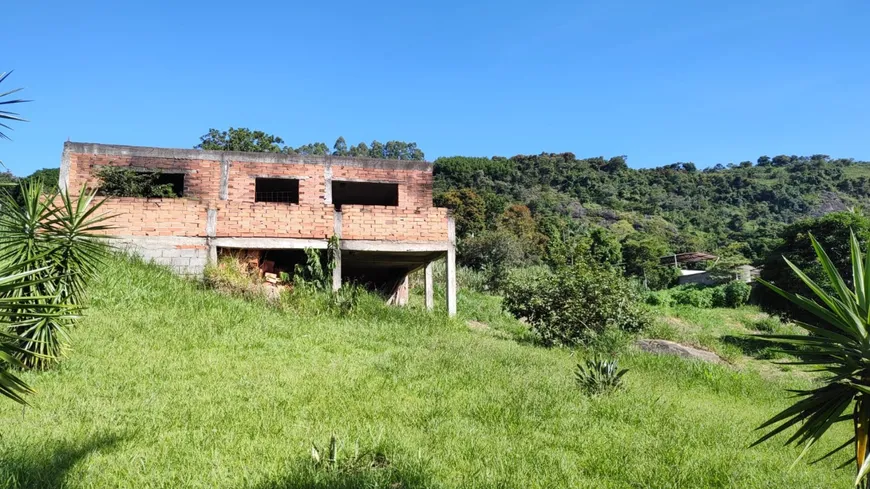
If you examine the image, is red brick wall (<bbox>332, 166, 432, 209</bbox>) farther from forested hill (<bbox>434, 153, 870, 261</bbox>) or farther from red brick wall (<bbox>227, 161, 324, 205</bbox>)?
forested hill (<bbox>434, 153, 870, 261</bbox>)

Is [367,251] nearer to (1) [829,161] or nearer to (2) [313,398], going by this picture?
(2) [313,398]

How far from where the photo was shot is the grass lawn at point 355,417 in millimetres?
4543

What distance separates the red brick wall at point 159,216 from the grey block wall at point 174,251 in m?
0.14

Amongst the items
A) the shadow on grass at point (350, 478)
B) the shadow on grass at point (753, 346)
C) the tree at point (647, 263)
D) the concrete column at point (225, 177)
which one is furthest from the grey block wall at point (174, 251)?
the tree at point (647, 263)

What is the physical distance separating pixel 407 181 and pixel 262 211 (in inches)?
179

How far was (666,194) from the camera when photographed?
295 ft

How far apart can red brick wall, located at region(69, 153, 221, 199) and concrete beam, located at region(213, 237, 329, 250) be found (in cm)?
195

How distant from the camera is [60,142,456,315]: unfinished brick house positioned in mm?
14430

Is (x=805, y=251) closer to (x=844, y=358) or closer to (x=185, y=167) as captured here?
(x=185, y=167)

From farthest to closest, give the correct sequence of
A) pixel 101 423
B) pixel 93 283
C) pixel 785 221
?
1. pixel 785 221
2. pixel 93 283
3. pixel 101 423

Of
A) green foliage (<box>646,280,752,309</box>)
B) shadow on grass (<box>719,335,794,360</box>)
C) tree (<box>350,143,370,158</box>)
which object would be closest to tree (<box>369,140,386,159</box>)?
tree (<box>350,143,370,158</box>)

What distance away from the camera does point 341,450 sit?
4832 millimetres

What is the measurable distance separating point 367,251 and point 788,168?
10901 centimetres

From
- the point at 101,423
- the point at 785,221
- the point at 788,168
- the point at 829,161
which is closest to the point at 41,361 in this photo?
the point at 101,423
